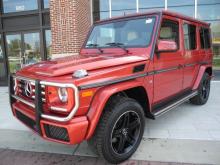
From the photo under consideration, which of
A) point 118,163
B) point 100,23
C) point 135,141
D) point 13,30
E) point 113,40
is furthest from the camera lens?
point 13,30

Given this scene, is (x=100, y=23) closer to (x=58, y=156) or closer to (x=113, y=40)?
(x=113, y=40)

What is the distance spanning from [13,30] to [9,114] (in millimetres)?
5152

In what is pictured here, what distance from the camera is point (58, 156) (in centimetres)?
324

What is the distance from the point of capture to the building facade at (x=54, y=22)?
802cm

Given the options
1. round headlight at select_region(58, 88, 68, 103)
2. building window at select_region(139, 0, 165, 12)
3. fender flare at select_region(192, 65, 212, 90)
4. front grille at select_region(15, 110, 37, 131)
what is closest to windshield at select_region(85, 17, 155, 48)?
round headlight at select_region(58, 88, 68, 103)

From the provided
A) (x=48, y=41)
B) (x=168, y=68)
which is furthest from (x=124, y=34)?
(x=48, y=41)

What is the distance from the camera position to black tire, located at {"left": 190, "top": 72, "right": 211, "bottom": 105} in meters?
5.28

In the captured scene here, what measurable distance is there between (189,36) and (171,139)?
6.94ft

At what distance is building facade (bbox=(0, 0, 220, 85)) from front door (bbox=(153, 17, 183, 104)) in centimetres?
474

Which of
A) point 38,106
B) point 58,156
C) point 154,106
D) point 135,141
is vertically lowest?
point 58,156

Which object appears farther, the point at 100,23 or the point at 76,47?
the point at 76,47

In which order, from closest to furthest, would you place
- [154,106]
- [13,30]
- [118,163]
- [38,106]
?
1. [38,106]
2. [118,163]
3. [154,106]
4. [13,30]

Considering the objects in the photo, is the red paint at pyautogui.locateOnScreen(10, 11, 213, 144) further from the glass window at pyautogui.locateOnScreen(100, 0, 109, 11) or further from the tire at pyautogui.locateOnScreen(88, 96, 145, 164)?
the glass window at pyautogui.locateOnScreen(100, 0, 109, 11)

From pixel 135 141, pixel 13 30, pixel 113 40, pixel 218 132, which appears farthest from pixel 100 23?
pixel 13 30
